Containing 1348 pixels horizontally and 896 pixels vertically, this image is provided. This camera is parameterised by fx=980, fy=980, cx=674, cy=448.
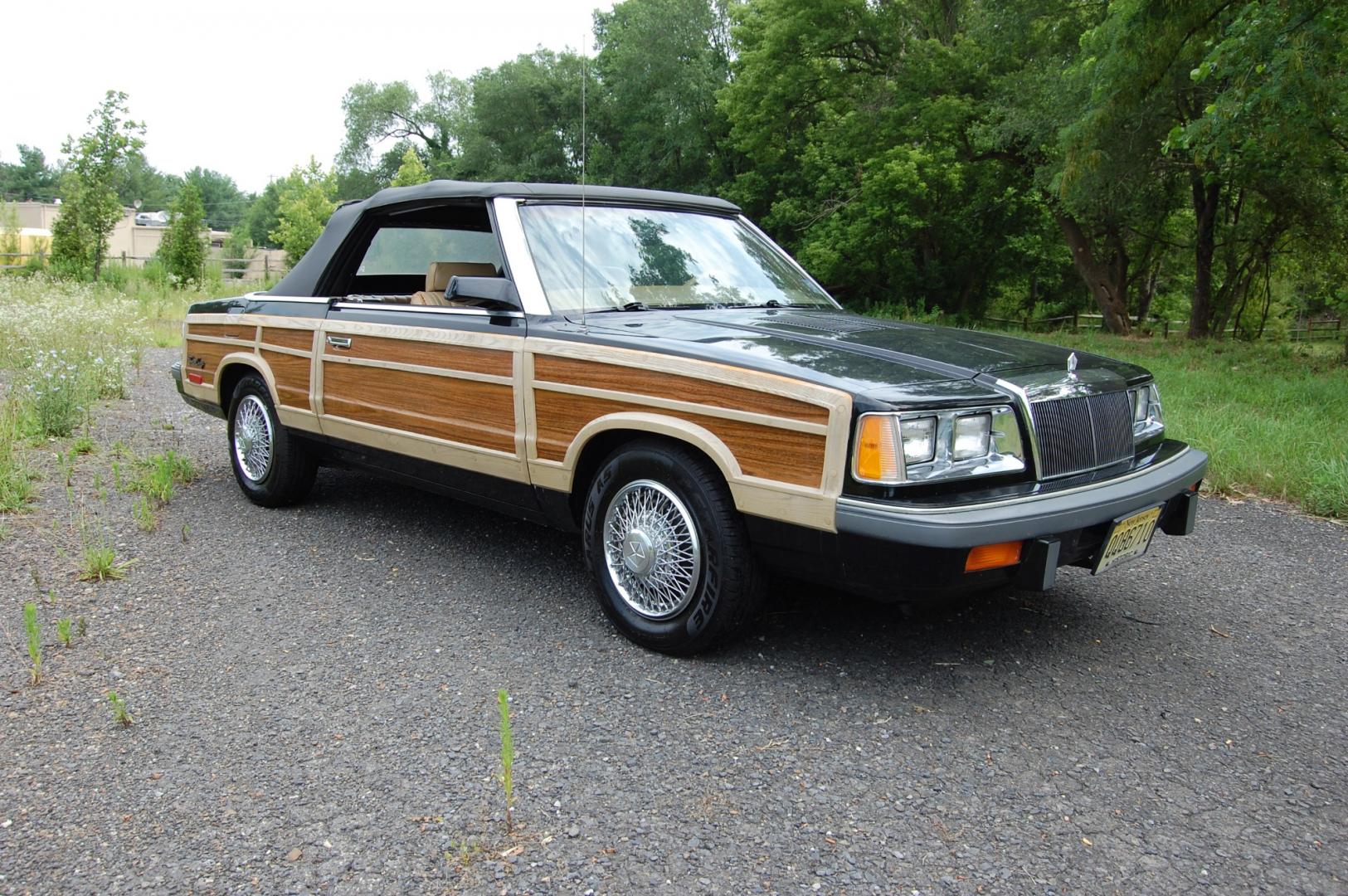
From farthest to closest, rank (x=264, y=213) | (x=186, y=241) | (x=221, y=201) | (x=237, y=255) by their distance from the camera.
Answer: (x=221, y=201) < (x=264, y=213) < (x=237, y=255) < (x=186, y=241)

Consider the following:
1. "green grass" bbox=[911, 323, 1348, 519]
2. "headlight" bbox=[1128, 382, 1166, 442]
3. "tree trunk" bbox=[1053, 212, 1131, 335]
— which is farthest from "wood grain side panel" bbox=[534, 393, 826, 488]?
"tree trunk" bbox=[1053, 212, 1131, 335]

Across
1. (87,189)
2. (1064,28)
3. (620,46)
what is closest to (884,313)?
(1064,28)

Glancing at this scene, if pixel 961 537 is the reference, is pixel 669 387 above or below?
above

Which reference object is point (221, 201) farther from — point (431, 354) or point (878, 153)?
point (431, 354)

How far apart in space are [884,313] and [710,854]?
82.7ft

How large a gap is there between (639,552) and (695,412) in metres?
0.58

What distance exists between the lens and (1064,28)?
19.1 metres

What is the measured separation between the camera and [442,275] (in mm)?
4961

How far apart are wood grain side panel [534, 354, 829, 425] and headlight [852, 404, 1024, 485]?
0.17 metres

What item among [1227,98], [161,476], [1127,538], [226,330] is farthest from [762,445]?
[1227,98]

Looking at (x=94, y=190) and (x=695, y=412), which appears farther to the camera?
(x=94, y=190)

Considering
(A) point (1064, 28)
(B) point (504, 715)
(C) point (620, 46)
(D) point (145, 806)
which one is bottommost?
(D) point (145, 806)

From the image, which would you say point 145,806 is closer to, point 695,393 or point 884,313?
point 695,393

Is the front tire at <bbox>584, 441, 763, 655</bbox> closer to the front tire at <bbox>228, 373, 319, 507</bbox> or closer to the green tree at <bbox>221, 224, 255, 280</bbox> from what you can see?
the front tire at <bbox>228, 373, 319, 507</bbox>
